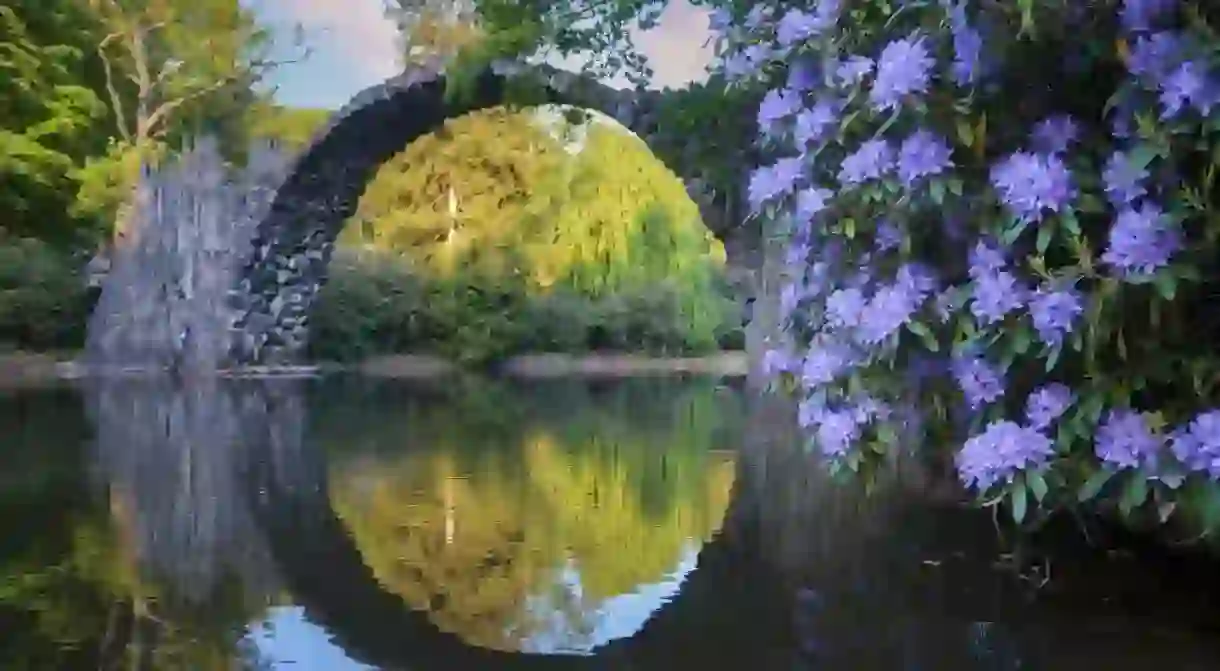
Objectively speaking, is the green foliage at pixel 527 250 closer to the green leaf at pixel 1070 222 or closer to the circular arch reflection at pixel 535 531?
the circular arch reflection at pixel 535 531

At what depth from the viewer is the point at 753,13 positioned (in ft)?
7.19

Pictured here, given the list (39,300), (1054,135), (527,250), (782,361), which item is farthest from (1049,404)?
(527,250)

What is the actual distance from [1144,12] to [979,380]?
1.45 ft

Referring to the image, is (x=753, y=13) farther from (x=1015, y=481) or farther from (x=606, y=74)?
(x=606, y=74)

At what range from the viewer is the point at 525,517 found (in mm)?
2914

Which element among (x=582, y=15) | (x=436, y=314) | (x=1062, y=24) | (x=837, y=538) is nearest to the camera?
(x=1062, y=24)

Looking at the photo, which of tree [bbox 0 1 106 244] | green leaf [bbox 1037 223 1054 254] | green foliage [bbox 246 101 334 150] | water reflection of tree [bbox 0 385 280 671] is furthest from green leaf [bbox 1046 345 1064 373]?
tree [bbox 0 1 106 244]

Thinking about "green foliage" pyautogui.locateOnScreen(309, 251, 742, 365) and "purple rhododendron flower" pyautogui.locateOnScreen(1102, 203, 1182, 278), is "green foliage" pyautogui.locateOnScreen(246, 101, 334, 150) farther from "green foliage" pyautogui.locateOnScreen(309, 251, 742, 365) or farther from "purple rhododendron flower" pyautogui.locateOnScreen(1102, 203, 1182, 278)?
"purple rhododendron flower" pyautogui.locateOnScreen(1102, 203, 1182, 278)

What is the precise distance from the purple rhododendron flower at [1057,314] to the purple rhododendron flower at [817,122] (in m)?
0.41

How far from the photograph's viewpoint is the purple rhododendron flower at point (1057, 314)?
1.33 metres

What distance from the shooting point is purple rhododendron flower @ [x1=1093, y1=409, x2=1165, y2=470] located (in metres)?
1.38

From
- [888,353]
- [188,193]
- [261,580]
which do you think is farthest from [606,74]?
[188,193]

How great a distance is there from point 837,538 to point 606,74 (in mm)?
2034

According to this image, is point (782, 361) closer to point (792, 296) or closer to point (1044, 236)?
point (792, 296)
